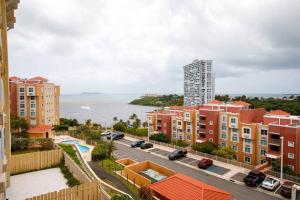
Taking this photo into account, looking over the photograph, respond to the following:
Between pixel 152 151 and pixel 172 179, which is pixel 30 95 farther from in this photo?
pixel 172 179

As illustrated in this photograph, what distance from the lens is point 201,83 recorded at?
132875 mm

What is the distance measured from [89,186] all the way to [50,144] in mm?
14598

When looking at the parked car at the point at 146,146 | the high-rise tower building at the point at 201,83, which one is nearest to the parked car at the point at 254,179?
the parked car at the point at 146,146

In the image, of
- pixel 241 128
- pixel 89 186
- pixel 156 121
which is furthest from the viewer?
pixel 156 121

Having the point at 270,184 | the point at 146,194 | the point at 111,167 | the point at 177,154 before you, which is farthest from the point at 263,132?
the point at 146,194

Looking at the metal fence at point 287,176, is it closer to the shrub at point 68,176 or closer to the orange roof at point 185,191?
the orange roof at point 185,191

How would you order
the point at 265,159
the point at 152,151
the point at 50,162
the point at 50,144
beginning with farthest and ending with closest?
the point at 152,151
the point at 265,159
the point at 50,144
the point at 50,162

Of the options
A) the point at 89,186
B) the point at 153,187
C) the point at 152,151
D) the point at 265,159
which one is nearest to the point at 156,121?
the point at 152,151

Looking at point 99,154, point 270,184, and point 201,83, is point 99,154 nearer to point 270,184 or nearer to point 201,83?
point 270,184

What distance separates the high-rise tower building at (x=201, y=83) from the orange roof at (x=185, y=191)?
4499 inches

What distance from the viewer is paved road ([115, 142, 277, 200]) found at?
917 inches

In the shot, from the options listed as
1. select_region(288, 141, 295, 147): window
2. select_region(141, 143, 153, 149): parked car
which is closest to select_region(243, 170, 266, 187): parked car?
select_region(288, 141, 295, 147): window

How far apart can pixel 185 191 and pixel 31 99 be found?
140 feet

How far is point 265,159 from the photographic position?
3406cm
